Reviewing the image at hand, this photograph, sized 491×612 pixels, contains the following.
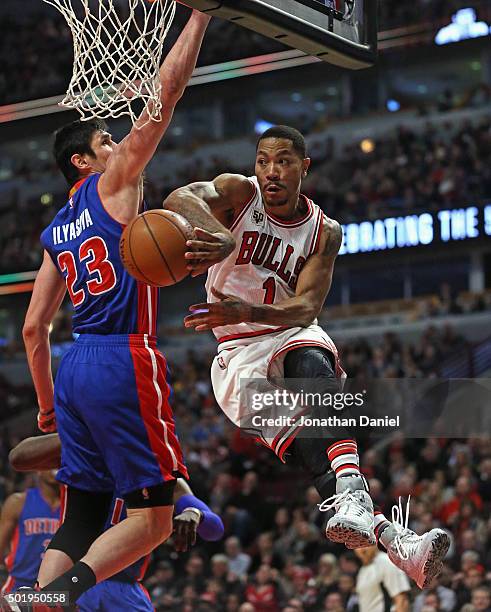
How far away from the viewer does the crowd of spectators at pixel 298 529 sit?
28.7ft

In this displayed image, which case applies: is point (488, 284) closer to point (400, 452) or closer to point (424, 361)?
point (424, 361)

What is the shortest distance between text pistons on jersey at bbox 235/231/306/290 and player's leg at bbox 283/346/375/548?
0.40 metres

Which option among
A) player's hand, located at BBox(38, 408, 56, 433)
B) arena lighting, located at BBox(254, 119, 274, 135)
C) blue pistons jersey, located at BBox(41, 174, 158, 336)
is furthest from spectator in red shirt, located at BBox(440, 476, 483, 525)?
arena lighting, located at BBox(254, 119, 274, 135)

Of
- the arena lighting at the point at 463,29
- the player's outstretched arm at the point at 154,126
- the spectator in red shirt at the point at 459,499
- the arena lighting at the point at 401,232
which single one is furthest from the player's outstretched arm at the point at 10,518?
the arena lighting at the point at 463,29

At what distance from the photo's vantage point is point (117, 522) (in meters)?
4.66

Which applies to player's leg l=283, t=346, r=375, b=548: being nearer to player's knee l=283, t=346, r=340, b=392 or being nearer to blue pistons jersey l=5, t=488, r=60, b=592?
player's knee l=283, t=346, r=340, b=392

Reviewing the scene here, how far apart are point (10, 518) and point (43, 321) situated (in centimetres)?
264

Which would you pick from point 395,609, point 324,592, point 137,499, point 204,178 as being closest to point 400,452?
point 324,592

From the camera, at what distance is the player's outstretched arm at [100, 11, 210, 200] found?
4297mm

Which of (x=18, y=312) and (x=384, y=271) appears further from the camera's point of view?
(x=18, y=312)

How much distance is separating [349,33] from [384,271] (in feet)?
47.5

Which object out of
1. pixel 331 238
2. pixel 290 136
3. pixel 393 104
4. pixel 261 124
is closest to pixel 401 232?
pixel 393 104

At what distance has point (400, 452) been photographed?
36.2 feet

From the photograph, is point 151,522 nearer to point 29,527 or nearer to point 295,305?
point 295,305
